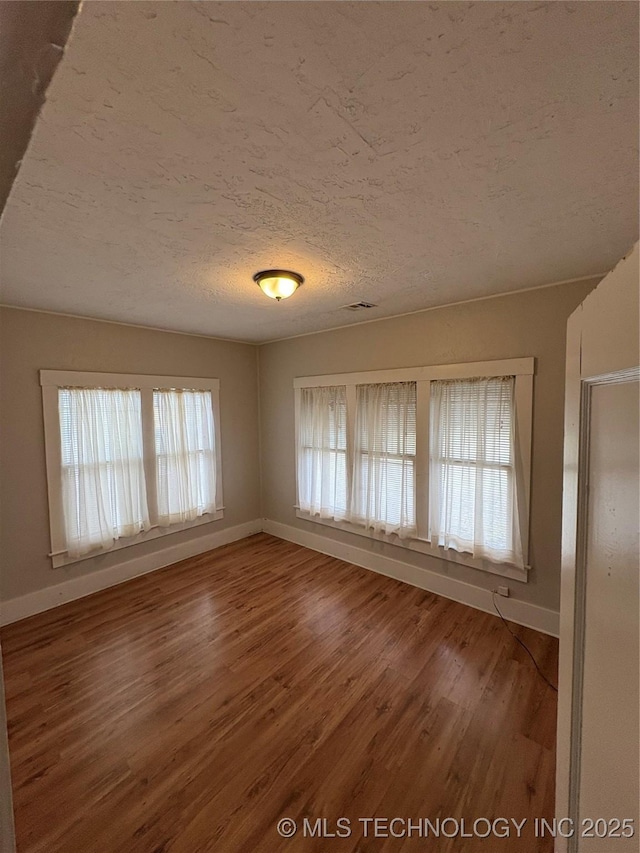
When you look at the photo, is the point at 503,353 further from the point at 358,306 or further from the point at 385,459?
the point at 385,459

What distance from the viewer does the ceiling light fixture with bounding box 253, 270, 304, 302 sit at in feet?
6.56

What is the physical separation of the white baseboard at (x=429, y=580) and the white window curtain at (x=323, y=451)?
1.23ft

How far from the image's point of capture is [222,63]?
79 cm

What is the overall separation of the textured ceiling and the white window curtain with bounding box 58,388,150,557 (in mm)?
1292

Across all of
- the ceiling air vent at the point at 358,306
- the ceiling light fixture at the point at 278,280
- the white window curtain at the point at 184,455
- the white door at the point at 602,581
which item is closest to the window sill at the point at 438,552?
the white window curtain at the point at 184,455

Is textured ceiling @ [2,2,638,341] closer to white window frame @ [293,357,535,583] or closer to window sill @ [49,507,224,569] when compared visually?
white window frame @ [293,357,535,583]

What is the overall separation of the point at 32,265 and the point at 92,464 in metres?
1.76

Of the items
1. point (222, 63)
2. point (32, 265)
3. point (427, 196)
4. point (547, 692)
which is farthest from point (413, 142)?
point (547, 692)

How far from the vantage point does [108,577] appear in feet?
10.4

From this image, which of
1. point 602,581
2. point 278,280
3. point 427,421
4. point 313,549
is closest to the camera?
point 602,581

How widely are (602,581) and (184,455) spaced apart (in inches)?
146

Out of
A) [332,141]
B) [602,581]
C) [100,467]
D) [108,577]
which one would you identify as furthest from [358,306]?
[108,577]

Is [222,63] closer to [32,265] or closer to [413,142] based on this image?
[413,142]

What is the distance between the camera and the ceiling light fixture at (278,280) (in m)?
2.00
